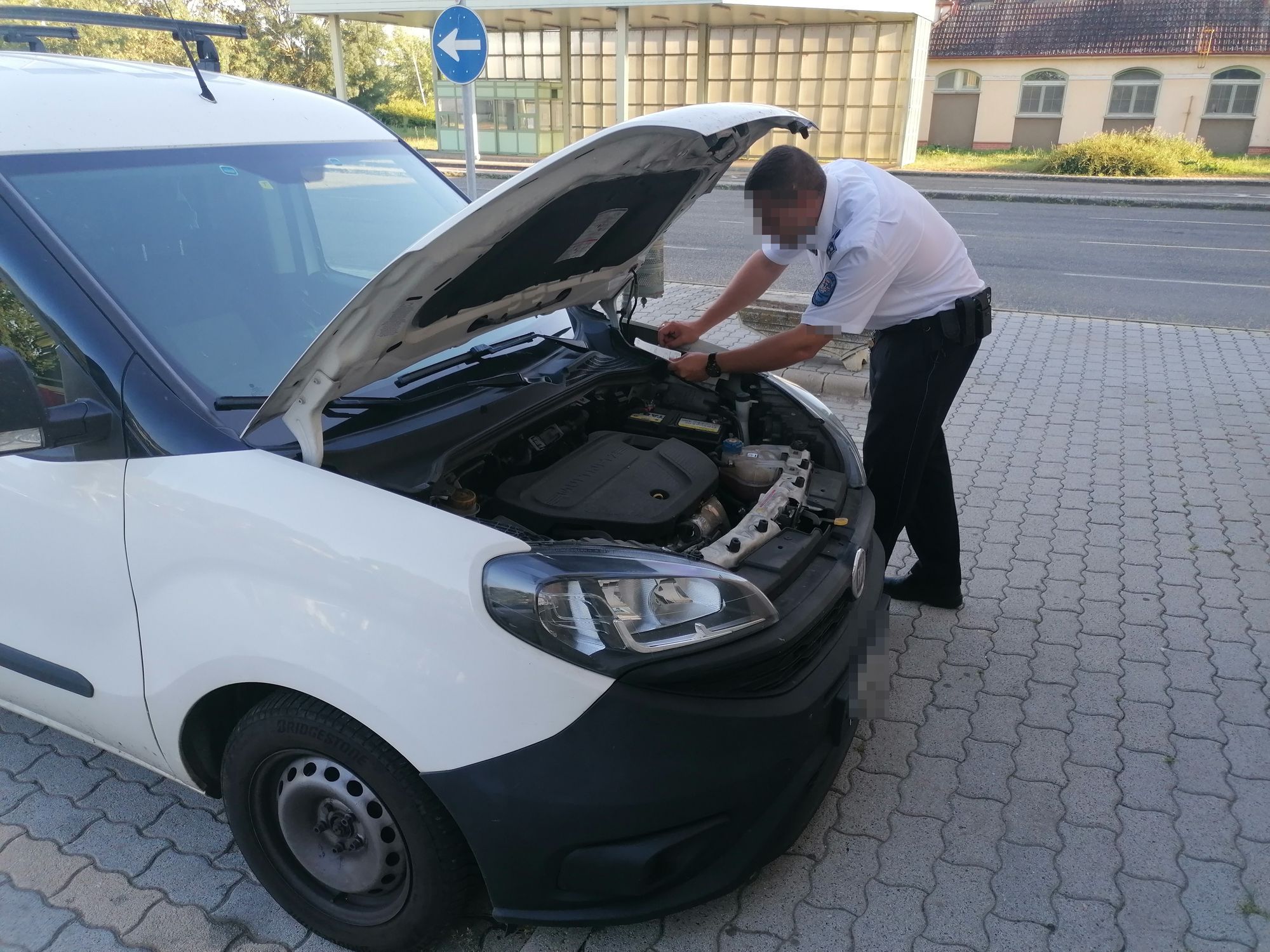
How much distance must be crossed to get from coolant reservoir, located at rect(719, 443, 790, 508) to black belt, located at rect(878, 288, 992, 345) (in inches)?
31.9

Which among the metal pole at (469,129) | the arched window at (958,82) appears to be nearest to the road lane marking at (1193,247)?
the metal pole at (469,129)

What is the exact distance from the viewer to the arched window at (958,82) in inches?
1328

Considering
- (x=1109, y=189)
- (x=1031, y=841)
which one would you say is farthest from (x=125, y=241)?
(x=1109, y=189)

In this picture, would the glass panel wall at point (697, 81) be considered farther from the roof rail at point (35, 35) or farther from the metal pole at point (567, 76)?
the roof rail at point (35, 35)

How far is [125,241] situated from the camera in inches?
94.6

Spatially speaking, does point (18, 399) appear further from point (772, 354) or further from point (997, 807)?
point (997, 807)

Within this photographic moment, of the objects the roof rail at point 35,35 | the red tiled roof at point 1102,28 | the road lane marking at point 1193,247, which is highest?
the red tiled roof at point 1102,28

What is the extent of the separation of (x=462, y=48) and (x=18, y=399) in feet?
22.7

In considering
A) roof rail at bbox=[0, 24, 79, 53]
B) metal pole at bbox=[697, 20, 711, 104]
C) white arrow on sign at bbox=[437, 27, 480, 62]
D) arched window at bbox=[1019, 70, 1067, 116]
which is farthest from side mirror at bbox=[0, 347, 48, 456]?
arched window at bbox=[1019, 70, 1067, 116]

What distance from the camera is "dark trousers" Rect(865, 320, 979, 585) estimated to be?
346cm

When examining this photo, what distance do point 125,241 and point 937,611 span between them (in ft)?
10.7

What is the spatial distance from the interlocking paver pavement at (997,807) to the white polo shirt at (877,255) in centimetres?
135

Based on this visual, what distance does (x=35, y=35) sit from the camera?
3285 mm

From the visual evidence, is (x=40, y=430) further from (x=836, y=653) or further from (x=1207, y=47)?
(x=1207, y=47)
